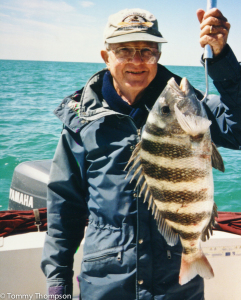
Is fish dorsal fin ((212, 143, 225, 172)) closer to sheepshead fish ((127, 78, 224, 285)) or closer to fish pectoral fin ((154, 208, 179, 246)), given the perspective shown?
sheepshead fish ((127, 78, 224, 285))

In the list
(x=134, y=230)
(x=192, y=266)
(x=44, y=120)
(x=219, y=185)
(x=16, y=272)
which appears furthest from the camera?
(x=44, y=120)

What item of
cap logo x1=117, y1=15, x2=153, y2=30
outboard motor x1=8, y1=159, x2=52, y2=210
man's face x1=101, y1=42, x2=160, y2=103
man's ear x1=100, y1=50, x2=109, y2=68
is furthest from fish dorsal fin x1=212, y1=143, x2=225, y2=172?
outboard motor x1=8, y1=159, x2=52, y2=210

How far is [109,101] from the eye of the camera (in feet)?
6.36

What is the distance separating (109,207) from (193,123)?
71cm

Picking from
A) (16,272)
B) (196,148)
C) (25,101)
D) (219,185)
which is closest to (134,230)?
(196,148)

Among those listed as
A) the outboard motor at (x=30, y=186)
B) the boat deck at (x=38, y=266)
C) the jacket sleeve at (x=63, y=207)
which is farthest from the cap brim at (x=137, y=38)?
the outboard motor at (x=30, y=186)

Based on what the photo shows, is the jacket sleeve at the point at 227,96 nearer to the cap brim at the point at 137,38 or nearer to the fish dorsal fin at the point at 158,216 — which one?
the cap brim at the point at 137,38

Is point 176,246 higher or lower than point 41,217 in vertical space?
higher

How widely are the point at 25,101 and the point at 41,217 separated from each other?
18.2 m

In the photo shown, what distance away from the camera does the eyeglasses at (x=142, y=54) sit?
1.81 metres

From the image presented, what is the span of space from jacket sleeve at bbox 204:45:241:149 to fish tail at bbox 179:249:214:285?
2.35 feet

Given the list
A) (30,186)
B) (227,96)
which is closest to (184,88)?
(227,96)

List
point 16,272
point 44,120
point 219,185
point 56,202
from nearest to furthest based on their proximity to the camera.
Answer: point 56,202
point 16,272
point 219,185
point 44,120

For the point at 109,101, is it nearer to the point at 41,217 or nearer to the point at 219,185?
the point at 41,217
